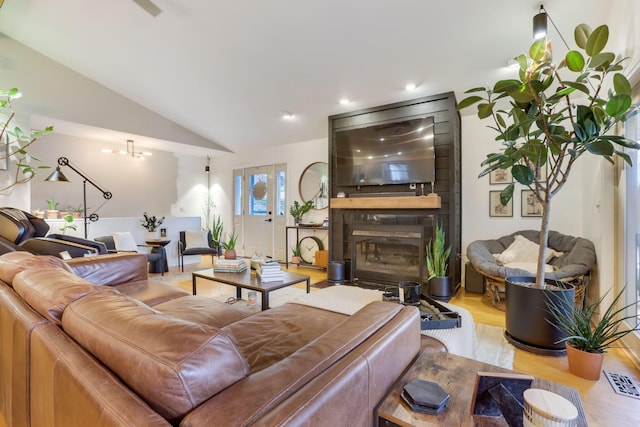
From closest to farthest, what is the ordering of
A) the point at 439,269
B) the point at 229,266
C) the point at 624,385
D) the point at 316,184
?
1. the point at 624,385
2. the point at 229,266
3. the point at 439,269
4. the point at 316,184

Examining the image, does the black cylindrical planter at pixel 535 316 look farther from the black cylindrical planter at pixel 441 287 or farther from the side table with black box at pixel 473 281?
the side table with black box at pixel 473 281

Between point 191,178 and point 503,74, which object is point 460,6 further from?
point 191,178

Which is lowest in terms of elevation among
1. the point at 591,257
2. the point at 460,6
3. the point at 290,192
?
the point at 591,257

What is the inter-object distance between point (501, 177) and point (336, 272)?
8.09 feet

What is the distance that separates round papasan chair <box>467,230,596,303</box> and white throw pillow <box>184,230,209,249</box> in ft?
13.8

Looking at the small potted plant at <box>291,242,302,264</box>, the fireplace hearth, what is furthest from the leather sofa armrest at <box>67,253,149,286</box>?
the small potted plant at <box>291,242,302,264</box>

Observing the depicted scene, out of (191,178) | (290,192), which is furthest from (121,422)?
(191,178)

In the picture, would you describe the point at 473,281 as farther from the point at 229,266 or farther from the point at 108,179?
the point at 108,179

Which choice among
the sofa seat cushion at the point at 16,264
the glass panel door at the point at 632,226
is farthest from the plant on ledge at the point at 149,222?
the glass panel door at the point at 632,226

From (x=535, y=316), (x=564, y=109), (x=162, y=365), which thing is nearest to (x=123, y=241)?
(x=162, y=365)

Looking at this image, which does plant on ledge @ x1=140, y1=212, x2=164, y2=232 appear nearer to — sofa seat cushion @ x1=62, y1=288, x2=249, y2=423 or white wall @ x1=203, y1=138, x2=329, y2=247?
white wall @ x1=203, y1=138, x2=329, y2=247

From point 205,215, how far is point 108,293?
6.51 metres

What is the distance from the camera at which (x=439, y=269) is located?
3510mm

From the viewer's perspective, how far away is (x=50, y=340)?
35.6 inches
